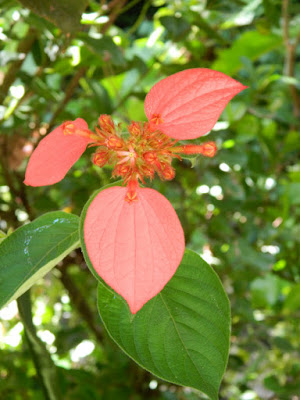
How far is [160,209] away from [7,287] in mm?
115

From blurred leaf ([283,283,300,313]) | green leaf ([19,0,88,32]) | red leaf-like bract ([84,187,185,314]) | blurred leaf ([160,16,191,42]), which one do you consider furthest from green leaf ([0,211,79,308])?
blurred leaf ([283,283,300,313])

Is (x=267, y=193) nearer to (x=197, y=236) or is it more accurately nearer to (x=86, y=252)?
(x=197, y=236)

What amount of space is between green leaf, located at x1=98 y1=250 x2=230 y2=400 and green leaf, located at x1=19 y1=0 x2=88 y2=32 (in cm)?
22

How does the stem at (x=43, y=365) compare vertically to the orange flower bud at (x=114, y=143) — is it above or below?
below

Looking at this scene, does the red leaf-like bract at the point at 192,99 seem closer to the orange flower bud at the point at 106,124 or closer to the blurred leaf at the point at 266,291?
the orange flower bud at the point at 106,124

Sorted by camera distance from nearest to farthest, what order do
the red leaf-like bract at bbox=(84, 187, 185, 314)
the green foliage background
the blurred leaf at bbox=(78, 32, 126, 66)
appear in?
the red leaf-like bract at bbox=(84, 187, 185, 314)
the blurred leaf at bbox=(78, 32, 126, 66)
the green foliage background

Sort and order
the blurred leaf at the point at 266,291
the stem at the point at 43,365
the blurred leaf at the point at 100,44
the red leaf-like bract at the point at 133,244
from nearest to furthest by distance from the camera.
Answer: the red leaf-like bract at the point at 133,244, the stem at the point at 43,365, the blurred leaf at the point at 100,44, the blurred leaf at the point at 266,291

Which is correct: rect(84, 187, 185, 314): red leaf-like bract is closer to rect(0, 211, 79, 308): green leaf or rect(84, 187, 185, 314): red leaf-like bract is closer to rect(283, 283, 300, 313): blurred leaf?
rect(0, 211, 79, 308): green leaf

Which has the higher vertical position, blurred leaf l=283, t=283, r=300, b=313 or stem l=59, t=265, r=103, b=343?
stem l=59, t=265, r=103, b=343

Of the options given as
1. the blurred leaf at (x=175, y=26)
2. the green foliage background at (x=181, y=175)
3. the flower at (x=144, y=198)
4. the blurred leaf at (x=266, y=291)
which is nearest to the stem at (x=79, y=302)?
the green foliage background at (x=181, y=175)

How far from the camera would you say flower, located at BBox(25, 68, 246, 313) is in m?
0.30

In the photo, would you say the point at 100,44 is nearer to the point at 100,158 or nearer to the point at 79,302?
the point at 100,158

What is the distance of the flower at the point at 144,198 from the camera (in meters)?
0.30

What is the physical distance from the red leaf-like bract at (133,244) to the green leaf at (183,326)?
0.04m
